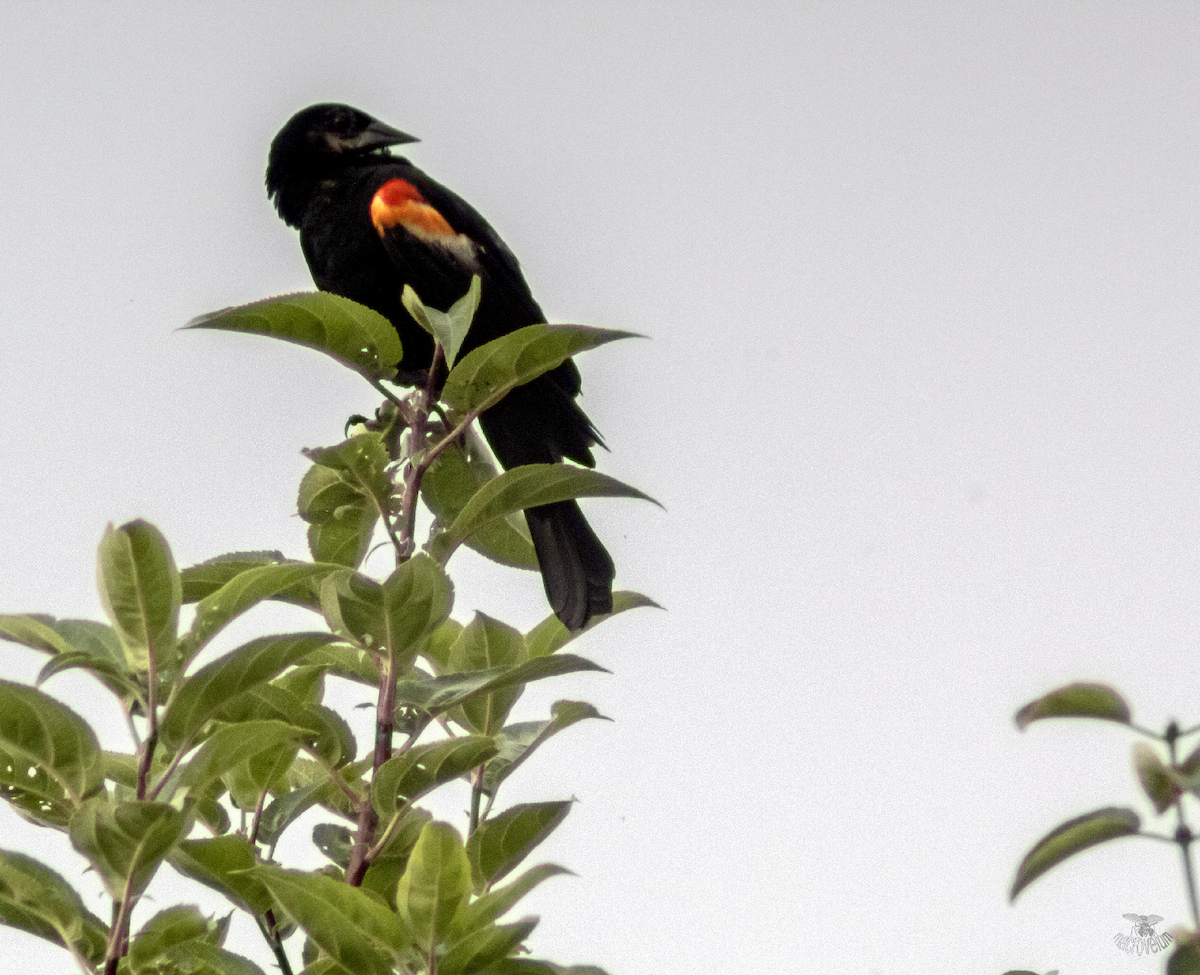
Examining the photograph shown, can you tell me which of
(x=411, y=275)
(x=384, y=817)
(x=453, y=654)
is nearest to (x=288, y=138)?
(x=411, y=275)

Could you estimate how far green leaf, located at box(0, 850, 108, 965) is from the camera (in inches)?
48.4

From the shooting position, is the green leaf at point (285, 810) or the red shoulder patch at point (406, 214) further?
the red shoulder patch at point (406, 214)

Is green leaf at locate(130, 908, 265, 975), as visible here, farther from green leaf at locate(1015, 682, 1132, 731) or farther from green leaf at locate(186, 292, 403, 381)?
green leaf at locate(1015, 682, 1132, 731)

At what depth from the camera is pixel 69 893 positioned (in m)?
1.25

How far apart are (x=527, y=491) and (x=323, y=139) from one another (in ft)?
8.49

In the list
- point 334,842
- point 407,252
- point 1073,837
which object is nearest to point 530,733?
point 334,842

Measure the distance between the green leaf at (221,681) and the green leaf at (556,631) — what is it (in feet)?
1.82

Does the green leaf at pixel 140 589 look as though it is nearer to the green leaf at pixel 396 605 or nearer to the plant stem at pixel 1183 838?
the green leaf at pixel 396 605

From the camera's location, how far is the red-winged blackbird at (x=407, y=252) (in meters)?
3.04

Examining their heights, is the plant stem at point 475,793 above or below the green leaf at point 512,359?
below

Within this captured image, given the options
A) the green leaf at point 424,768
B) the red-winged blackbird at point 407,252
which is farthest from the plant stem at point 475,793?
the red-winged blackbird at point 407,252

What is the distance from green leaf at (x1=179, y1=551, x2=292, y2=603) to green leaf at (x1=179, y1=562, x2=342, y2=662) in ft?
0.75

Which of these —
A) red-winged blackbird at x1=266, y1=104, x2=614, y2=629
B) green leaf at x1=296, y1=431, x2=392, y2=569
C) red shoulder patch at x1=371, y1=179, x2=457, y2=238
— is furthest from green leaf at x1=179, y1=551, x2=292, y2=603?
red shoulder patch at x1=371, y1=179, x2=457, y2=238

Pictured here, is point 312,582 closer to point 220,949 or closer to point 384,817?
point 384,817
